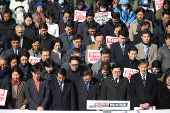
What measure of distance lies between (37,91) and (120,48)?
3.01 meters

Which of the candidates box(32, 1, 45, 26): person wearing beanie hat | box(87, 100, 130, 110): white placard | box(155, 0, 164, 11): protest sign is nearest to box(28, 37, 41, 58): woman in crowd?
box(32, 1, 45, 26): person wearing beanie hat

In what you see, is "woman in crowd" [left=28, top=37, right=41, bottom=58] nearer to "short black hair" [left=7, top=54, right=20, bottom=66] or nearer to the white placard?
"short black hair" [left=7, top=54, right=20, bottom=66]

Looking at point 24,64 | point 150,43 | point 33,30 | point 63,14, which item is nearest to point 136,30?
point 150,43

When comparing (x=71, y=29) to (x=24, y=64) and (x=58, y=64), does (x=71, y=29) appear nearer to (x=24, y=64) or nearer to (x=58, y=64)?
(x=58, y=64)

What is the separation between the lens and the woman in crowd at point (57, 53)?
10000 mm

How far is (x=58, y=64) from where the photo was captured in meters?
9.98

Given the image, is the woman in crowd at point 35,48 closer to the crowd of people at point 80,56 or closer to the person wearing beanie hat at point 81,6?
the crowd of people at point 80,56

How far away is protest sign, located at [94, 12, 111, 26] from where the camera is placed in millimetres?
12273

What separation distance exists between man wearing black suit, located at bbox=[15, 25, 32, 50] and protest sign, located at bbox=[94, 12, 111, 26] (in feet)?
8.51

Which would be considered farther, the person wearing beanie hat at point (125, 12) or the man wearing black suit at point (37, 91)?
the person wearing beanie hat at point (125, 12)

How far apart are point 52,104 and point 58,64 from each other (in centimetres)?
199

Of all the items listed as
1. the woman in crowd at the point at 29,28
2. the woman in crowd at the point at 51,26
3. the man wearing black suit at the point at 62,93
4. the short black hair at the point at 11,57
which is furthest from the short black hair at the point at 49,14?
the man wearing black suit at the point at 62,93

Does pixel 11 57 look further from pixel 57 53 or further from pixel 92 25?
pixel 92 25

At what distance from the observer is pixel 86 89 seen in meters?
8.31
